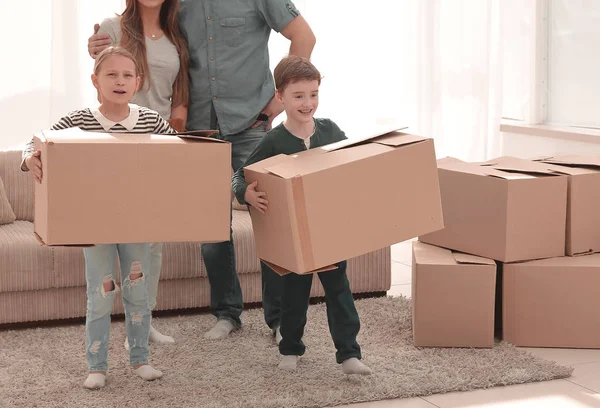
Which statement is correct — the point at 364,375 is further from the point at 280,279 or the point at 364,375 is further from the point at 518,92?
the point at 518,92

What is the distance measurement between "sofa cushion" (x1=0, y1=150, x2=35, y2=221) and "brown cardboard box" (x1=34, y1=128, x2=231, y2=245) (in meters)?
1.26

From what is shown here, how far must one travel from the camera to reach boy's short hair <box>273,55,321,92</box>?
235 centimetres

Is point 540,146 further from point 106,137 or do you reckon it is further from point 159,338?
point 106,137

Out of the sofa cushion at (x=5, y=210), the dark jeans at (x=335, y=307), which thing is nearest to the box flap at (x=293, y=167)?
the dark jeans at (x=335, y=307)

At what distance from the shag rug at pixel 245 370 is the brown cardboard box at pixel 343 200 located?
1.23 feet

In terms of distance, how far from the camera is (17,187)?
10.9 feet

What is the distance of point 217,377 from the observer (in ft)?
8.02

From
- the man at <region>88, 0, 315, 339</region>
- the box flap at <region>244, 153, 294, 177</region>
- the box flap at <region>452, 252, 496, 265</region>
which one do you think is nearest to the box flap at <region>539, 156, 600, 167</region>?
Answer: the box flap at <region>452, 252, 496, 265</region>

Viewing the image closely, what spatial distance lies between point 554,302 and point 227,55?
4.30ft

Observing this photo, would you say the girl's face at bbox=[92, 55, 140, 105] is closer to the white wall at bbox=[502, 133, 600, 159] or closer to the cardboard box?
the cardboard box

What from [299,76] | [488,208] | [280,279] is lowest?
[280,279]

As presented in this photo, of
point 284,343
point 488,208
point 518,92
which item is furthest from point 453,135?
point 284,343

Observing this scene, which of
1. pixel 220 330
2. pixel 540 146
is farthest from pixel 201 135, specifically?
pixel 540 146

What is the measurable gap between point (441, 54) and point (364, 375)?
286 cm
